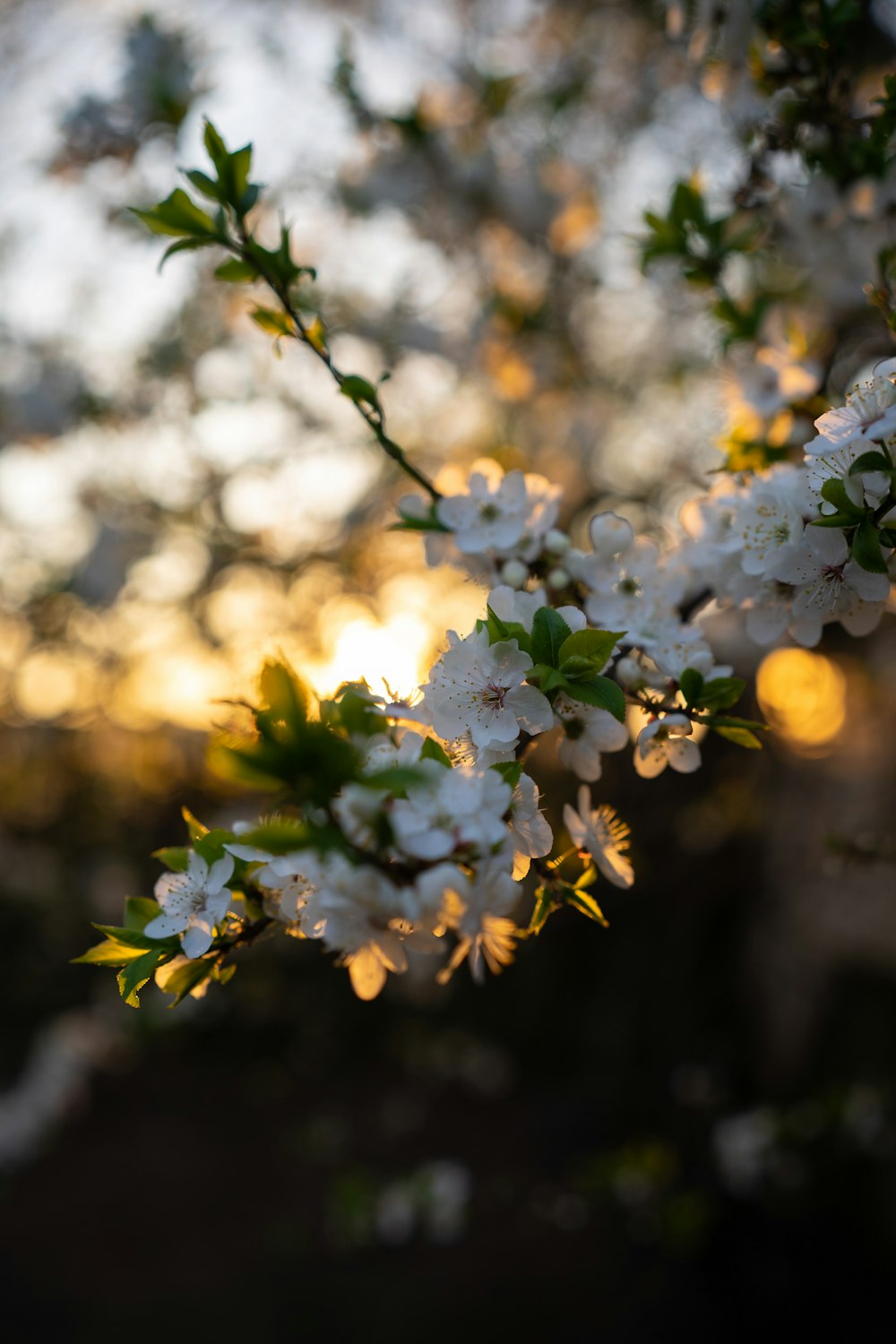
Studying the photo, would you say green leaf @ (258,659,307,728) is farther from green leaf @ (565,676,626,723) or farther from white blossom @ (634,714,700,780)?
white blossom @ (634,714,700,780)

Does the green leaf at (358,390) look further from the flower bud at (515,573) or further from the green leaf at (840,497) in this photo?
the green leaf at (840,497)

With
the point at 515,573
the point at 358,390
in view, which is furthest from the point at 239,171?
the point at 515,573

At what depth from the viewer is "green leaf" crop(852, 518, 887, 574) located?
0.90 meters

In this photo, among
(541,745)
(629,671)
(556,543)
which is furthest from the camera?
(541,745)

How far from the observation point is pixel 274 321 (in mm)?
1207

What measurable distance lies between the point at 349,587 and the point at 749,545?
11.5 feet

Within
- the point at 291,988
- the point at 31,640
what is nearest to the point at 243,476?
the point at 31,640

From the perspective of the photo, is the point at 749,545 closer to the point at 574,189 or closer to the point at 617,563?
the point at 617,563

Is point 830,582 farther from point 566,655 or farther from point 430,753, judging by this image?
point 430,753

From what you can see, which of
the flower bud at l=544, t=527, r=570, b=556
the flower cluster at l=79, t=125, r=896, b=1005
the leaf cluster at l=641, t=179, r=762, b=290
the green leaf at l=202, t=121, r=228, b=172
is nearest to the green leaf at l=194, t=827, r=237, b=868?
the flower cluster at l=79, t=125, r=896, b=1005

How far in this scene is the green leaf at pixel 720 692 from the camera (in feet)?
3.40

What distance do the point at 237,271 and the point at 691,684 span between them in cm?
79

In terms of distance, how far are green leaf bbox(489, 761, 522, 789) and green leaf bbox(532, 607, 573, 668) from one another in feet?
0.40

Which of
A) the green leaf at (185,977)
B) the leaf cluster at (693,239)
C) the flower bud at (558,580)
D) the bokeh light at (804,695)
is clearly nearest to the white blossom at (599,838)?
the flower bud at (558,580)
